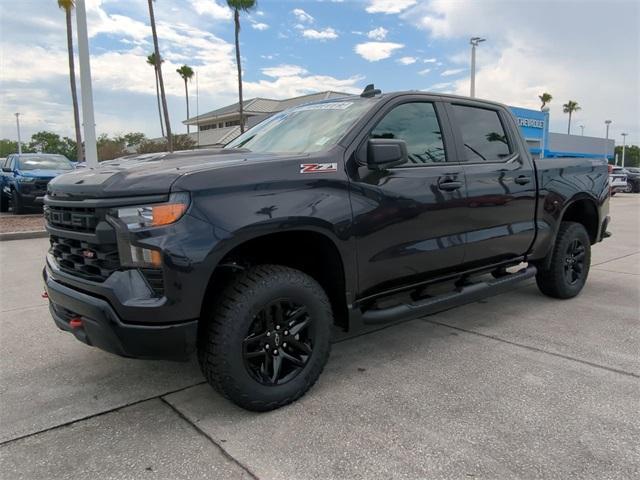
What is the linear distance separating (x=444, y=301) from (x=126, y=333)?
2.23m

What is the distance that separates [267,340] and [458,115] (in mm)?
2491

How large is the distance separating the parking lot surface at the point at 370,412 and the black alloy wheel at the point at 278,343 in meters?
0.23

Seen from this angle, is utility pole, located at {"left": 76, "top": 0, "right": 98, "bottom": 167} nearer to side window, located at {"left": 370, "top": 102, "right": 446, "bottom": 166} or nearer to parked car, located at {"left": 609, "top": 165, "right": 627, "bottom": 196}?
side window, located at {"left": 370, "top": 102, "right": 446, "bottom": 166}

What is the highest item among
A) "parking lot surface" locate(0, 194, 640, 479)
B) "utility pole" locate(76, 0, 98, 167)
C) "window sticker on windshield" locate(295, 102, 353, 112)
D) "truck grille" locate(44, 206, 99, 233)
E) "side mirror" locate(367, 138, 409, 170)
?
"utility pole" locate(76, 0, 98, 167)

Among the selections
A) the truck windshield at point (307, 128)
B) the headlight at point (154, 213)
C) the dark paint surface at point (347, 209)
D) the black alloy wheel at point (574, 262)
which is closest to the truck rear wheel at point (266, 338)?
the dark paint surface at point (347, 209)

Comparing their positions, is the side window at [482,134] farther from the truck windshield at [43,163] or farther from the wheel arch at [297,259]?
the truck windshield at [43,163]

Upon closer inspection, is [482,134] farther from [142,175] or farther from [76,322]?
[76,322]

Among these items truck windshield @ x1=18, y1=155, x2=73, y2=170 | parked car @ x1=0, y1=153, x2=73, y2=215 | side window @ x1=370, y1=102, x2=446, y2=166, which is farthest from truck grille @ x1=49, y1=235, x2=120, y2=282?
truck windshield @ x1=18, y1=155, x2=73, y2=170

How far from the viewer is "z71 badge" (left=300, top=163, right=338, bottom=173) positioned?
3051mm

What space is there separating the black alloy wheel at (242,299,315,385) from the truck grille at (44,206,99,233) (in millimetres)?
1006

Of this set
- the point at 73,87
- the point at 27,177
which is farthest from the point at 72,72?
the point at 27,177

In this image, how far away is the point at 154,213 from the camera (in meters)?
Answer: 2.58

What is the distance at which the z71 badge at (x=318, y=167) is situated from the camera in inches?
120

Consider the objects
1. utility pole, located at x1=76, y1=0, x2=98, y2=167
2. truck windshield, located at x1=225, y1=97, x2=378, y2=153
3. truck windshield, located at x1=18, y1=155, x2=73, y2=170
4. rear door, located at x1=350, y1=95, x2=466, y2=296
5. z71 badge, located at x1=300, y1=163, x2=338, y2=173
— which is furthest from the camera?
truck windshield, located at x1=18, y1=155, x2=73, y2=170
